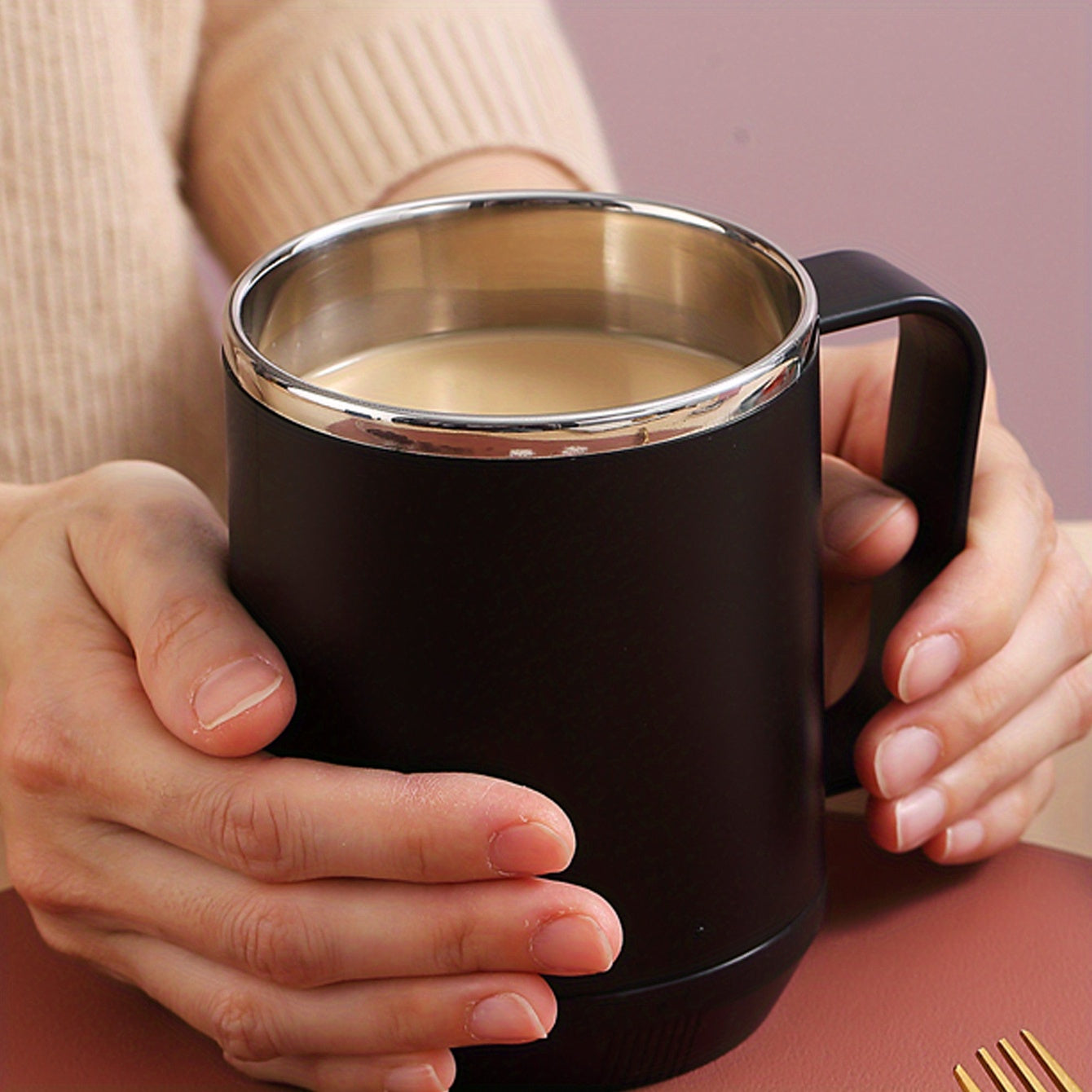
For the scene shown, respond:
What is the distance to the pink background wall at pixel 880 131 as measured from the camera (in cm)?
158

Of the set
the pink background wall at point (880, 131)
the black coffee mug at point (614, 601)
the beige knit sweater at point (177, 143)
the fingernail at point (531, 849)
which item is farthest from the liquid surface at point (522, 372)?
the pink background wall at point (880, 131)

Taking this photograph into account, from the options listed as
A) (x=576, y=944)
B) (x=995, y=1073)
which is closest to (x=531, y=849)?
(x=576, y=944)

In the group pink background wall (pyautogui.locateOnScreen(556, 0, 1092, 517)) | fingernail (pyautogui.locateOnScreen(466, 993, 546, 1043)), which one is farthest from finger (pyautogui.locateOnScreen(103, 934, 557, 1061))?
pink background wall (pyautogui.locateOnScreen(556, 0, 1092, 517))

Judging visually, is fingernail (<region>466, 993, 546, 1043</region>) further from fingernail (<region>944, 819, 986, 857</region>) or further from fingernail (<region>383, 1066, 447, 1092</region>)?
fingernail (<region>944, 819, 986, 857</region>)

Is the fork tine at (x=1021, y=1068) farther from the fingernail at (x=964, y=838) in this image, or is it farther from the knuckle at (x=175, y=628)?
the knuckle at (x=175, y=628)

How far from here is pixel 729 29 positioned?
61.7 inches

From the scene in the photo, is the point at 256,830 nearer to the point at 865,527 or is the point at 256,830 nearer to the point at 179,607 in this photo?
the point at 179,607

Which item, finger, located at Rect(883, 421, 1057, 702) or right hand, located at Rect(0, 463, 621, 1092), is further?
finger, located at Rect(883, 421, 1057, 702)

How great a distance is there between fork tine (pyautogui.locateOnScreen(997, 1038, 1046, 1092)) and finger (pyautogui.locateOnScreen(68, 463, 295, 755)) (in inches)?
7.5

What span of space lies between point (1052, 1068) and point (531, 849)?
138mm

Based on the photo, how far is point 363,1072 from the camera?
0.38m

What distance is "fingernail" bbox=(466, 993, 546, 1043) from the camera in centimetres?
35

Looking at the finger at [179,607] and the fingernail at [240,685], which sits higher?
the fingernail at [240,685]

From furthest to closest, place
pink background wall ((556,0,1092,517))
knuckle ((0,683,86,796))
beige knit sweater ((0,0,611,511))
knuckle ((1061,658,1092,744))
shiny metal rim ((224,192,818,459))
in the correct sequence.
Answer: pink background wall ((556,0,1092,517))
beige knit sweater ((0,0,611,511))
knuckle ((1061,658,1092,744))
knuckle ((0,683,86,796))
shiny metal rim ((224,192,818,459))
